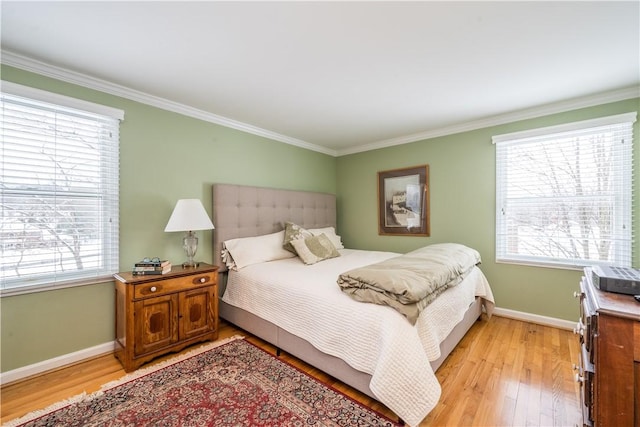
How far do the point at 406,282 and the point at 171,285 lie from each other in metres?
1.87

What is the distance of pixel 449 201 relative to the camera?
→ 130 inches

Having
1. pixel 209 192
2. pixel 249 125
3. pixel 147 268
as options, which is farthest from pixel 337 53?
pixel 147 268

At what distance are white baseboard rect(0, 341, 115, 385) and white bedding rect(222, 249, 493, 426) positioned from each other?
1073 millimetres

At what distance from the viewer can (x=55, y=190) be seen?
199 cm

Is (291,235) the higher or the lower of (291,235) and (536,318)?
the higher

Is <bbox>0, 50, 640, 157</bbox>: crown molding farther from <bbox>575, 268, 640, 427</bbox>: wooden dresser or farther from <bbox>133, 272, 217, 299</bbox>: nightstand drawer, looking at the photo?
<bbox>575, 268, 640, 427</bbox>: wooden dresser

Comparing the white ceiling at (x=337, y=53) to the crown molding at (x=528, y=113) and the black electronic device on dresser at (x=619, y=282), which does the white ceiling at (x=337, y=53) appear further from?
the black electronic device on dresser at (x=619, y=282)

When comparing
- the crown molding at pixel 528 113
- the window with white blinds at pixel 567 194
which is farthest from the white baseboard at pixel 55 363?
the window with white blinds at pixel 567 194

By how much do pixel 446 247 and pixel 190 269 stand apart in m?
2.51

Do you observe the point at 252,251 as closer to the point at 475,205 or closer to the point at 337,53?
the point at 337,53

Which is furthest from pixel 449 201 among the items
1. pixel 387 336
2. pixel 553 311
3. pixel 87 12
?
pixel 87 12

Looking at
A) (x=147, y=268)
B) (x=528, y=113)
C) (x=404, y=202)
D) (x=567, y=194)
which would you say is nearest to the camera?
(x=147, y=268)

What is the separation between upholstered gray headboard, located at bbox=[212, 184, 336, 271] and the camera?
2.82 metres

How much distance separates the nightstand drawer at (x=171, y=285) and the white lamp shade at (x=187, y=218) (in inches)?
17.3
